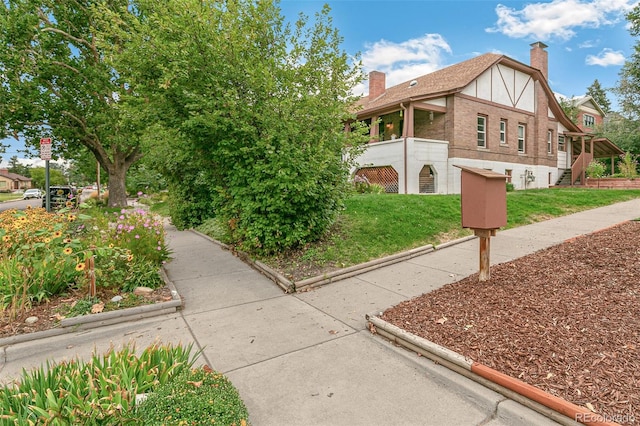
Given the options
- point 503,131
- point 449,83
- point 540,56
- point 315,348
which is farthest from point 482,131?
point 315,348

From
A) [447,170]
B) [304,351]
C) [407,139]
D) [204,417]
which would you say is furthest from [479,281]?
[447,170]

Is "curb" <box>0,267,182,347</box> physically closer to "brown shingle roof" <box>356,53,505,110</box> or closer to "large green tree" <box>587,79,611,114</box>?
"brown shingle roof" <box>356,53,505,110</box>

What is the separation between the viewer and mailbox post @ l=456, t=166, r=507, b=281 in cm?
415

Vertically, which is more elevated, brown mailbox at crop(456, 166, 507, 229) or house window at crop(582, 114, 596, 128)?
house window at crop(582, 114, 596, 128)

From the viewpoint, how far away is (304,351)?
11.2 ft

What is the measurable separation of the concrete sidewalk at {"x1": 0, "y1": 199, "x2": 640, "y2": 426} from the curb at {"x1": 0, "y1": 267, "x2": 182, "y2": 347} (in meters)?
0.09

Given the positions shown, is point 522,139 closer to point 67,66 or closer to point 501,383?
point 501,383

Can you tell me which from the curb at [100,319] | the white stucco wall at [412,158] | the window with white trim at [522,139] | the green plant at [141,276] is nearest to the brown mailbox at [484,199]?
the curb at [100,319]

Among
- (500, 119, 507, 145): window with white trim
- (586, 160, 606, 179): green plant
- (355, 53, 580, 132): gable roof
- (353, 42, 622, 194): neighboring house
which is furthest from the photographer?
(586, 160, 606, 179): green plant

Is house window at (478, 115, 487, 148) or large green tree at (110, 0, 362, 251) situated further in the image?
house window at (478, 115, 487, 148)

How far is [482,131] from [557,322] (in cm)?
1591

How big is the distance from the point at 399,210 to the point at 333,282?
3866 millimetres

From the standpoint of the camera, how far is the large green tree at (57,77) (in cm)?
1499

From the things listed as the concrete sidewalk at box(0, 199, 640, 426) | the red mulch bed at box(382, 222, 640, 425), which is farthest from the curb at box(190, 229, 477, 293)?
the red mulch bed at box(382, 222, 640, 425)
